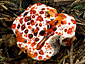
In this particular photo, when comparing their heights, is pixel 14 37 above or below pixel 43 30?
below

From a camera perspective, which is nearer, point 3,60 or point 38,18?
point 38,18

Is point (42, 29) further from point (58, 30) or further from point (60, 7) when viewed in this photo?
point (60, 7)

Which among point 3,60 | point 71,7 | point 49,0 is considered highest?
point 49,0

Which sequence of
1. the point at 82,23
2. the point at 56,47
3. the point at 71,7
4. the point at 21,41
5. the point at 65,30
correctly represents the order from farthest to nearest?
the point at 71,7, the point at 82,23, the point at 56,47, the point at 21,41, the point at 65,30

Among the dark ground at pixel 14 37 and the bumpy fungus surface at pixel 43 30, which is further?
the dark ground at pixel 14 37

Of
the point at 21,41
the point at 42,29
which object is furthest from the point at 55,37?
the point at 21,41

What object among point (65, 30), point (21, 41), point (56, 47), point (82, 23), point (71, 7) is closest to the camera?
point (65, 30)

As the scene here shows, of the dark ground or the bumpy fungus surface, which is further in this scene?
the dark ground

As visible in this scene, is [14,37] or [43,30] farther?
[14,37]
